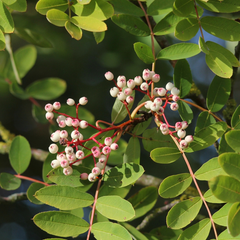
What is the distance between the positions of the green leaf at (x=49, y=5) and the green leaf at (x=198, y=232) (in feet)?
2.59

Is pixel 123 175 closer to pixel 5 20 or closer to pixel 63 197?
pixel 63 197

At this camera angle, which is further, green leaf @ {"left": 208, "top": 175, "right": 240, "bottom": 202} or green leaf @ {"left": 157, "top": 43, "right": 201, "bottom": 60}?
green leaf @ {"left": 157, "top": 43, "right": 201, "bottom": 60}

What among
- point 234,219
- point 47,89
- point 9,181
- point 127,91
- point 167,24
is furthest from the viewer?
point 47,89

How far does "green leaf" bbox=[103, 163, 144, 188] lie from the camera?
83cm

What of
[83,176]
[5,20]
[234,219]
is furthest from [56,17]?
[234,219]

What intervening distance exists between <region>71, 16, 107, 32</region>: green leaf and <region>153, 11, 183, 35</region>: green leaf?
10.2 inches

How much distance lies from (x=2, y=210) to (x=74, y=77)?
4.52 ft

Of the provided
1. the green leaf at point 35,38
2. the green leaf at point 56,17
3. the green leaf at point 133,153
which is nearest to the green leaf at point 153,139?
the green leaf at point 133,153

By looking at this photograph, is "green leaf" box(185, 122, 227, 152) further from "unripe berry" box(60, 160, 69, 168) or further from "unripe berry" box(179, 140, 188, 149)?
"unripe berry" box(60, 160, 69, 168)

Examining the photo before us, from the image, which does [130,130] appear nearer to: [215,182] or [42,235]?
[215,182]

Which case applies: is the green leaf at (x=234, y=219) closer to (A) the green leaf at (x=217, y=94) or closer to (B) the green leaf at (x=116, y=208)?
(B) the green leaf at (x=116, y=208)

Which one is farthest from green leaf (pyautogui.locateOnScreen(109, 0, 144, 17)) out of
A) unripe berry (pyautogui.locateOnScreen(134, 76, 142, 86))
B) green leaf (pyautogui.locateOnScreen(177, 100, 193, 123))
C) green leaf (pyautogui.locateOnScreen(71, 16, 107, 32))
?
green leaf (pyautogui.locateOnScreen(177, 100, 193, 123))

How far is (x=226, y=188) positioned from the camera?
645 millimetres

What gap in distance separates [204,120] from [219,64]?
0.19 meters
